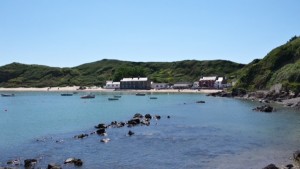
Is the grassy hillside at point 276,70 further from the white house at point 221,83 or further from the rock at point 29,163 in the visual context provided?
the rock at point 29,163

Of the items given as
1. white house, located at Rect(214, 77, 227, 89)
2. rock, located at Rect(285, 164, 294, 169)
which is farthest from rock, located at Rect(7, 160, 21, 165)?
white house, located at Rect(214, 77, 227, 89)

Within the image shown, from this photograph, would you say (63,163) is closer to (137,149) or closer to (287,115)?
(137,149)

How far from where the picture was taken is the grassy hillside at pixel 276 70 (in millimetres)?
123938

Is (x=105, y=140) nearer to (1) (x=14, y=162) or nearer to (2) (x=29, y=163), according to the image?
(2) (x=29, y=163)

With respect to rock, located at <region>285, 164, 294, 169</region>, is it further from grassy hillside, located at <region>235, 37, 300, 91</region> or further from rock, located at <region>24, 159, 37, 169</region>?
grassy hillside, located at <region>235, 37, 300, 91</region>

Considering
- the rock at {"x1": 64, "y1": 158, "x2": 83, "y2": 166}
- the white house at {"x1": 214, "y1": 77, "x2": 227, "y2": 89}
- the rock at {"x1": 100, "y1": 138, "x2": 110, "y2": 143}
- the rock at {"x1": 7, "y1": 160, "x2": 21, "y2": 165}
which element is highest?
the white house at {"x1": 214, "y1": 77, "x2": 227, "y2": 89}

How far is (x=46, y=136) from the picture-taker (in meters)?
58.8

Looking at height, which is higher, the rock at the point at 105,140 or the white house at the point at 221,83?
the white house at the point at 221,83

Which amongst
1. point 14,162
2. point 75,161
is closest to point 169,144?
point 75,161

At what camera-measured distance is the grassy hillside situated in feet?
407

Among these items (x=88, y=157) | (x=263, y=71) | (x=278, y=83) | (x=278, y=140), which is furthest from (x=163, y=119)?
(x=263, y=71)

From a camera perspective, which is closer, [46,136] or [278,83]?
[46,136]

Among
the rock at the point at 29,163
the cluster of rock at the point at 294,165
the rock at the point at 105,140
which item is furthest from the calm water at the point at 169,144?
the cluster of rock at the point at 294,165

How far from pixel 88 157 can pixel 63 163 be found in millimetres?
3613
